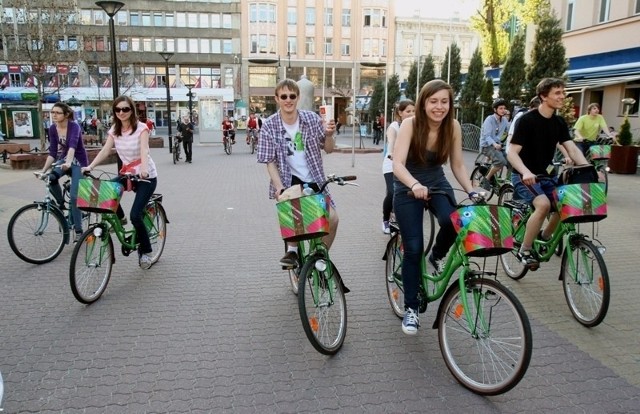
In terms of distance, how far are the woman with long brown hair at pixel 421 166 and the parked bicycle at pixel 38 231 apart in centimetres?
440

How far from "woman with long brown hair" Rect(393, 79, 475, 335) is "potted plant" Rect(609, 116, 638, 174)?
12.6 m

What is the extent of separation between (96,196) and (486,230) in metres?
3.44

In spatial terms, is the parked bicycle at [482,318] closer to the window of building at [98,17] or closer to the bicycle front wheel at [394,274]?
the bicycle front wheel at [394,274]

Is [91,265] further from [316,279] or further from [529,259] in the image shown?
[529,259]

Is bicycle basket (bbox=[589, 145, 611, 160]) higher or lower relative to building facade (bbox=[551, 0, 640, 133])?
lower

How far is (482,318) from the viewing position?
10.4 feet

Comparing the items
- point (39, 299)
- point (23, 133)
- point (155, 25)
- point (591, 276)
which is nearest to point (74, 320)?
point (39, 299)

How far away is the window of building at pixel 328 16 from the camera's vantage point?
61625mm

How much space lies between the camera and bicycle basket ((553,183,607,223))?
4145 mm

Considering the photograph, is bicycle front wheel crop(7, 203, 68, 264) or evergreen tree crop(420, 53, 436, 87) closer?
bicycle front wheel crop(7, 203, 68, 264)

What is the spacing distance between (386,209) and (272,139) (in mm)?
3394

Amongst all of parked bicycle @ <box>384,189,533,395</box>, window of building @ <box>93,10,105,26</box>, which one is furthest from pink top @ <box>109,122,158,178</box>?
window of building @ <box>93,10,105,26</box>

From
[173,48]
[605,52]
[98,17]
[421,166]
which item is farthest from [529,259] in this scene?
[98,17]

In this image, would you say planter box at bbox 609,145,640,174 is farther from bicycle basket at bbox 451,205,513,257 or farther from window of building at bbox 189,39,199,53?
window of building at bbox 189,39,199,53
